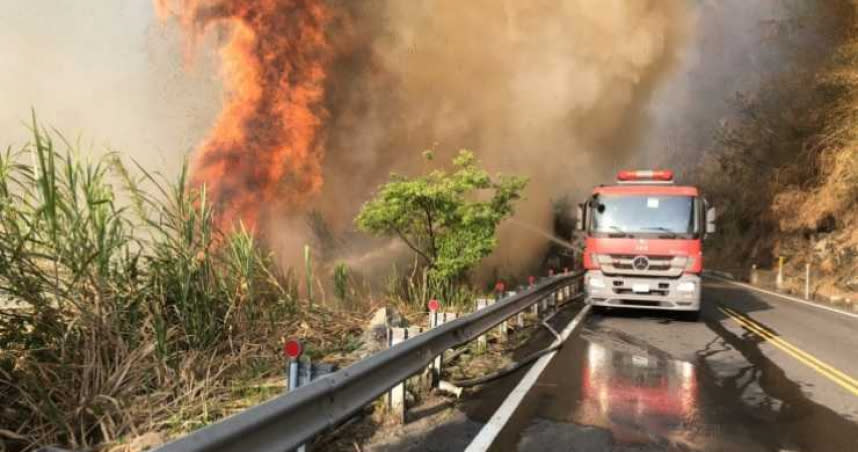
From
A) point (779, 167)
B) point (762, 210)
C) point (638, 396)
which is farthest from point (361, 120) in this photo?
point (762, 210)

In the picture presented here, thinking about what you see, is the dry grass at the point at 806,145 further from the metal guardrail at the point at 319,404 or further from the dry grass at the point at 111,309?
the dry grass at the point at 111,309

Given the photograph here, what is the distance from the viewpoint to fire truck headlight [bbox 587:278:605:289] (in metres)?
12.5

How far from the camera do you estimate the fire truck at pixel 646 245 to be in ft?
39.4

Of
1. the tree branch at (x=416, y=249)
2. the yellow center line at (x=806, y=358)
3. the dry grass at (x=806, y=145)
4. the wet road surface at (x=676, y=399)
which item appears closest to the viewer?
the wet road surface at (x=676, y=399)

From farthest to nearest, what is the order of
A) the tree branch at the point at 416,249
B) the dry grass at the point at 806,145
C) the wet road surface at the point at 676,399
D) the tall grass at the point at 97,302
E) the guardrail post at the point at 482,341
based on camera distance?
the dry grass at the point at 806,145, the tree branch at the point at 416,249, the guardrail post at the point at 482,341, the wet road surface at the point at 676,399, the tall grass at the point at 97,302

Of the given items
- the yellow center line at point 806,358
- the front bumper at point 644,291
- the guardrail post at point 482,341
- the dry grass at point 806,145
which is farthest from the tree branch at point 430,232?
the dry grass at point 806,145

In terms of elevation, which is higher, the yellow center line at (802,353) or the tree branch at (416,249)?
the tree branch at (416,249)

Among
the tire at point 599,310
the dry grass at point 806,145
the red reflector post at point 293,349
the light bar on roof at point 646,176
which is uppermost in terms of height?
the dry grass at point 806,145

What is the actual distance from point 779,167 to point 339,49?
22.5 m

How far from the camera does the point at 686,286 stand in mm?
11922

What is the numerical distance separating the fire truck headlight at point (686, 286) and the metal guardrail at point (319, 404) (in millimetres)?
6826

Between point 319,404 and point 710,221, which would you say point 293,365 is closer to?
point 319,404

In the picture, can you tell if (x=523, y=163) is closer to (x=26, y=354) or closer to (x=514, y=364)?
(x=514, y=364)

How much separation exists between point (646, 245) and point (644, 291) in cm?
88
